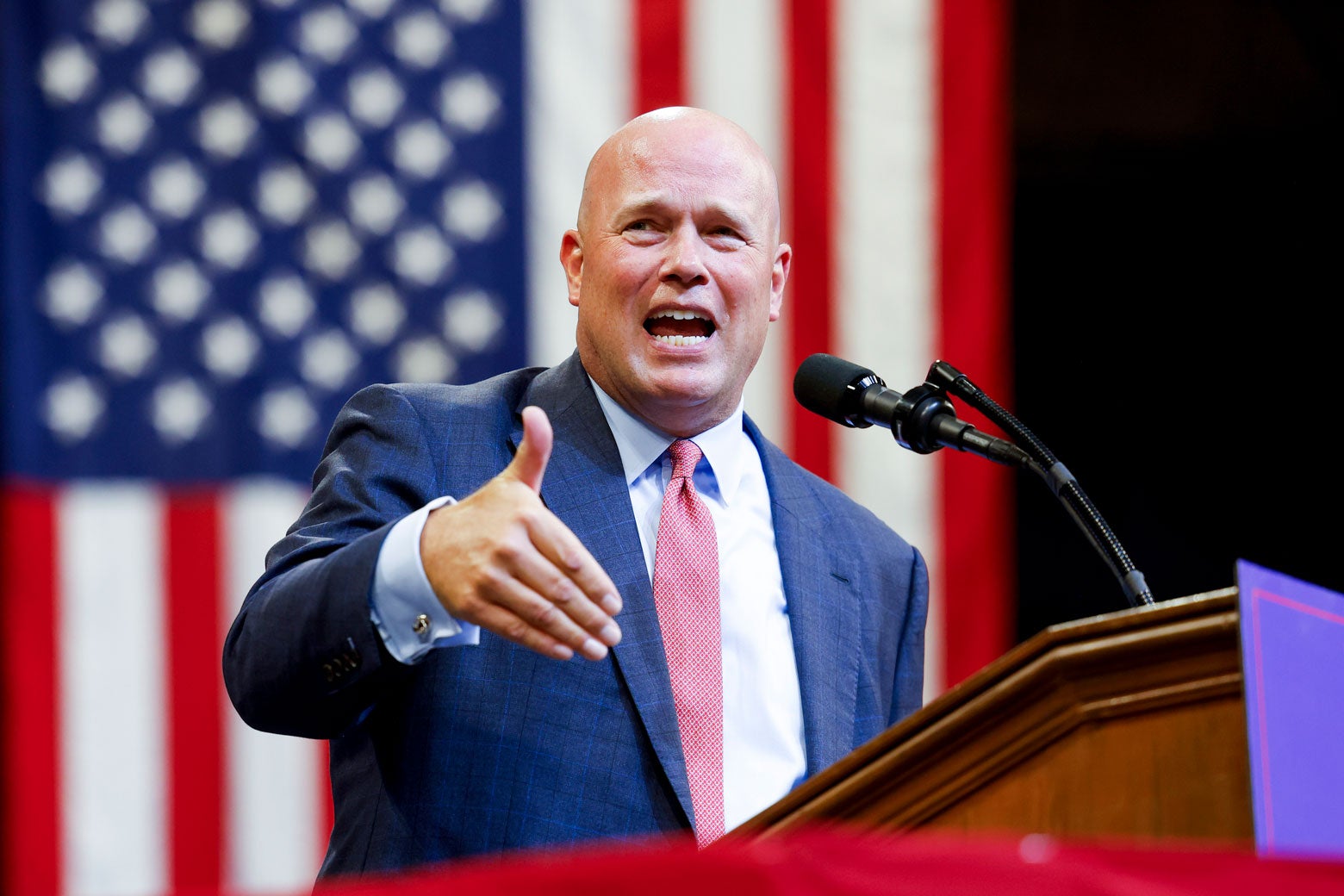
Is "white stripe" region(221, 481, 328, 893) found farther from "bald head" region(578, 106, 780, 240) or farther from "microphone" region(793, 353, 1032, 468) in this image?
"microphone" region(793, 353, 1032, 468)

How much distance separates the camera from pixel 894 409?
1.65 metres

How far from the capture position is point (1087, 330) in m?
3.74

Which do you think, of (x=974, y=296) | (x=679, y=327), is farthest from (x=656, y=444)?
(x=974, y=296)

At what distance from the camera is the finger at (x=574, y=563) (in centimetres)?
127

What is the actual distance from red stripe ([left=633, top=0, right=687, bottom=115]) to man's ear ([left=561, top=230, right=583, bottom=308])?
1.48m

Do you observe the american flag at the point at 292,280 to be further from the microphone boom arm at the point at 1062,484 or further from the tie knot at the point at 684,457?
the microphone boom arm at the point at 1062,484

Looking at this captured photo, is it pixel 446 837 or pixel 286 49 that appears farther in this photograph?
pixel 286 49

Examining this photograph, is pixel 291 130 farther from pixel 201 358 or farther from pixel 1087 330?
pixel 1087 330

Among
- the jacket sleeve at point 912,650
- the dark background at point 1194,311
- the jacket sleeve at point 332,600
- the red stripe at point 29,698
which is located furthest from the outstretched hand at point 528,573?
the dark background at point 1194,311

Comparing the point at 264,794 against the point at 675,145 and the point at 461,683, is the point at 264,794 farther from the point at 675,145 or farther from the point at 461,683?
the point at 675,145

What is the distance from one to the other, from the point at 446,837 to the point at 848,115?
2418mm

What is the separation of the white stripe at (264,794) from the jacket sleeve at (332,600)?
158cm

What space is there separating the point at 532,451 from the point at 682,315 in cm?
70

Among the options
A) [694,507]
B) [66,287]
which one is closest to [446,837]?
[694,507]
